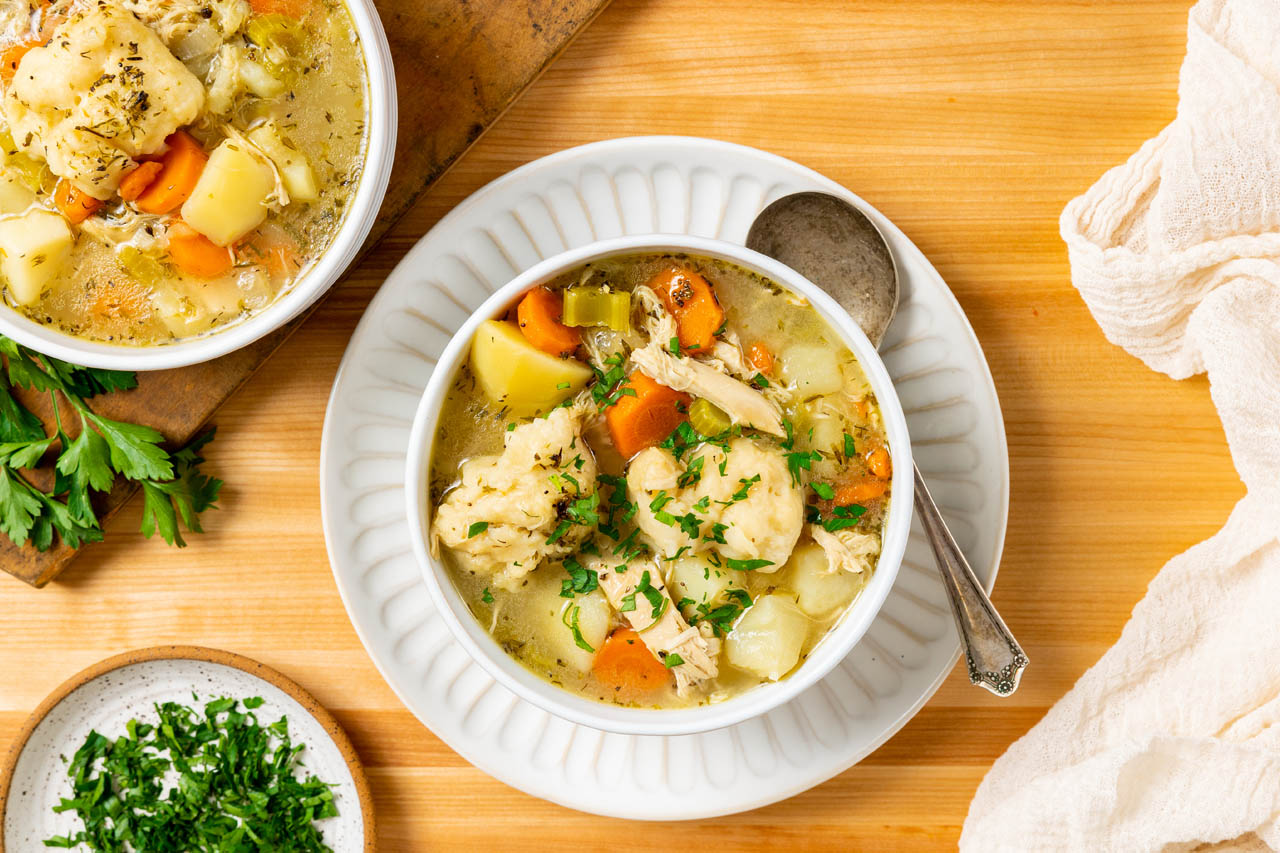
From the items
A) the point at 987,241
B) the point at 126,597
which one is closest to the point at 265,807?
the point at 126,597

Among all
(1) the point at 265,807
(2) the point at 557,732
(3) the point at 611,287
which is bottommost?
(1) the point at 265,807

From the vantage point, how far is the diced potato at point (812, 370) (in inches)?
70.5

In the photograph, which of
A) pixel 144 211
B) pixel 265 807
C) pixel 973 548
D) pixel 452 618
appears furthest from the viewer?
pixel 265 807

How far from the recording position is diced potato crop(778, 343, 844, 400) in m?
1.79

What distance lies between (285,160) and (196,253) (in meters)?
0.26

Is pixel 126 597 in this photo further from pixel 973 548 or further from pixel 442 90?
pixel 973 548

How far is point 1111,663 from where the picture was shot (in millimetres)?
2199

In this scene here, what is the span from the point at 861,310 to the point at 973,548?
0.57 metres

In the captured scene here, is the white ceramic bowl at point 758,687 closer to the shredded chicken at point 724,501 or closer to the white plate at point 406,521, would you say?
the shredded chicken at point 724,501

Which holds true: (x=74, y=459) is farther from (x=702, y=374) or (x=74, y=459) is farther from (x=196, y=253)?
(x=702, y=374)

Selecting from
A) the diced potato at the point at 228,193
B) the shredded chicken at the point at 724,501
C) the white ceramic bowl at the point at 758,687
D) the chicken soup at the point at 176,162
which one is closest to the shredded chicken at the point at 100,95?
the chicken soup at the point at 176,162

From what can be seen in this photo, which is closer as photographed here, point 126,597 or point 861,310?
point 861,310

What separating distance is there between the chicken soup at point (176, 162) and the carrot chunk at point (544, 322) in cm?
47

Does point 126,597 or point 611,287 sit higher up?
point 611,287
